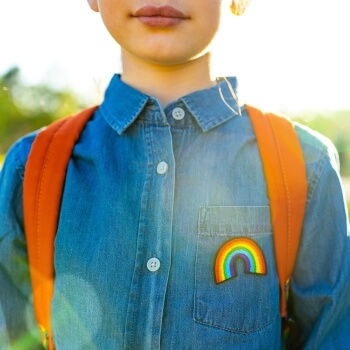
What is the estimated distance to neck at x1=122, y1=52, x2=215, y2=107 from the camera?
2.04m

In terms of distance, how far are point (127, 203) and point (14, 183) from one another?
1.29 ft

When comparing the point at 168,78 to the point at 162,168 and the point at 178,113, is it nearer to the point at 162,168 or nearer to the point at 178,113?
the point at 178,113

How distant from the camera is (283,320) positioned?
2.04m

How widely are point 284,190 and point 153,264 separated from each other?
48 cm

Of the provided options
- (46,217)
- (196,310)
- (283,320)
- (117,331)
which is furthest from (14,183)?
(283,320)

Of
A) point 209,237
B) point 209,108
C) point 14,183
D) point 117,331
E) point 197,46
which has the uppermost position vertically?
point 197,46

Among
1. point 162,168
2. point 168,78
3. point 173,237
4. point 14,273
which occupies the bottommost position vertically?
point 14,273

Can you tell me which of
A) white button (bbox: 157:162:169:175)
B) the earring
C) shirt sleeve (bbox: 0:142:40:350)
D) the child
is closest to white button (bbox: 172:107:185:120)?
the child

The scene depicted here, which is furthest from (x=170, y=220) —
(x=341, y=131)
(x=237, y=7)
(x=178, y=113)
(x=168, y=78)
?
(x=341, y=131)

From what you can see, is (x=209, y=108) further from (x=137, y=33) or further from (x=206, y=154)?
(x=137, y=33)

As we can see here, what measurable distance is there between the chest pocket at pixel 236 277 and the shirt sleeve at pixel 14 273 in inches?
22.8

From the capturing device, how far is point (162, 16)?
6.07 feet

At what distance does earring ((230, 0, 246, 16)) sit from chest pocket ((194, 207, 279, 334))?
70cm

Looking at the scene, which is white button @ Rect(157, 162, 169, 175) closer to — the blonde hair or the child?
the child
